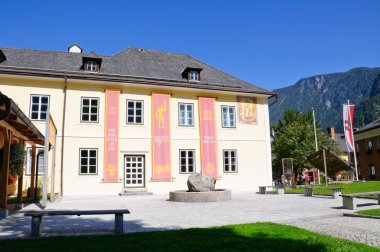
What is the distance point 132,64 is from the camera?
23312 mm

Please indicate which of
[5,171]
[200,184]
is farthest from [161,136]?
[5,171]

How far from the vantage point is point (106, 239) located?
6.17 metres

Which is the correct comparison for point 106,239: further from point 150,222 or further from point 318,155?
Result: point 318,155

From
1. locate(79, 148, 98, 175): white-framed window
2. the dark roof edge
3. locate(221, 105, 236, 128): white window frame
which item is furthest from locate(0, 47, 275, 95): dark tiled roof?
locate(79, 148, 98, 175): white-framed window

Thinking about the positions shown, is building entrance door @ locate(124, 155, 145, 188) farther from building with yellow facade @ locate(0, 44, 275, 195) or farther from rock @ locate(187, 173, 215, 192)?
rock @ locate(187, 173, 215, 192)

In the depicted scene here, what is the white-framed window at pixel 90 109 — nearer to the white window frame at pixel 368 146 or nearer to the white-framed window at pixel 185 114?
the white-framed window at pixel 185 114

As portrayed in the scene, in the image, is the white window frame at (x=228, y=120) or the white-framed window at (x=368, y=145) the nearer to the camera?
the white window frame at (x=228, y=120)

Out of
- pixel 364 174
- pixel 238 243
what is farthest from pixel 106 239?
pixel 364 174

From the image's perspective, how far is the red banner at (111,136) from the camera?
19953mm

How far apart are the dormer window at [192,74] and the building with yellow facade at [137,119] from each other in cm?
7

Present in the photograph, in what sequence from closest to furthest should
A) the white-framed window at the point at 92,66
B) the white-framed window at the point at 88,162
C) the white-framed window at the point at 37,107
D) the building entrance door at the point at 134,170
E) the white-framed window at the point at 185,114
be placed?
1. the white-framed window at the point at 37,107
2. the white-framed window at the point at 88,162
3. the building entrance door at the point at 134,170
4. the white-framed window at the point at 92,66
5. the white-framed window at the point at 185,114

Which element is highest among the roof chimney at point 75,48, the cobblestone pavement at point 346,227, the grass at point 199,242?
the roof chimney at point 75,48

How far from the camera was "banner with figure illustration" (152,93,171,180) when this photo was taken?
2102 cm

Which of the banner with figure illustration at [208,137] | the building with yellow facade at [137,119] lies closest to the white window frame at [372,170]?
the building with yellow facade at [137,119]
